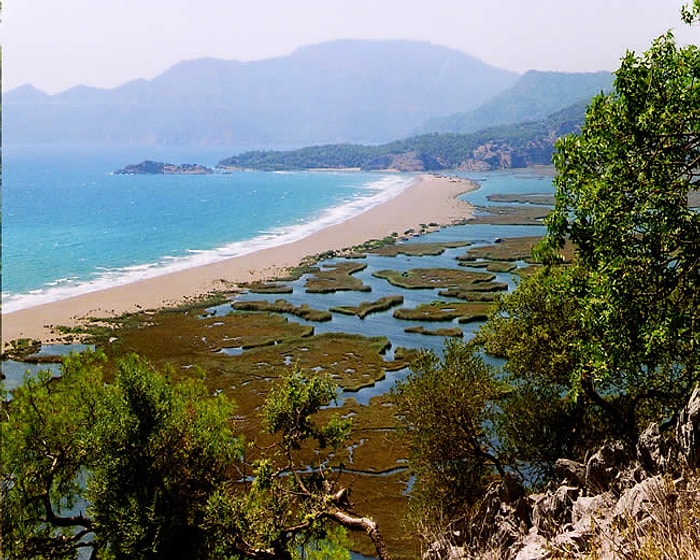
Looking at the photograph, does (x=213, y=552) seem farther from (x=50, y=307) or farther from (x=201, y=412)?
(x=50, y=307)

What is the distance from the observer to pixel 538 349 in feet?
88.6

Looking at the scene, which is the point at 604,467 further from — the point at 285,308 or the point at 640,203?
the point at 285,308

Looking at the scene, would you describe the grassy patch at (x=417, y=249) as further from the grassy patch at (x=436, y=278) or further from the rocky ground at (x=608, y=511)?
the rocky ground at (x=608, y=511)

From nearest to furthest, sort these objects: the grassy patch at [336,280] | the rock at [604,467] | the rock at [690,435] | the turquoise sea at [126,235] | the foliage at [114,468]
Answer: the rock at [690,435] < the rock at [604,467] < the foliage at [114,468] < the grassy patch at [336,280] < the turquoise sea at [126,235]

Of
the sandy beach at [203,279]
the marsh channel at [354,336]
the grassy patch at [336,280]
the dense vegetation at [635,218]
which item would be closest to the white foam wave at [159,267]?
the sandy beach at [203,279]

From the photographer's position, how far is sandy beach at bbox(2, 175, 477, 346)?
73.8 m

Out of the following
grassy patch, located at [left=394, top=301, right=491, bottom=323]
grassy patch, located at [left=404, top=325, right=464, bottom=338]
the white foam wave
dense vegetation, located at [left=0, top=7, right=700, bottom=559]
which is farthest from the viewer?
the white foam wave

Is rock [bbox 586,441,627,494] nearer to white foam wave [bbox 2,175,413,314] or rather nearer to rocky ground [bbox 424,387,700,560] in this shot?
rocky ground [bbox 424,387,700,560]

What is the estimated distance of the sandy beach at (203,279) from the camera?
242 feet

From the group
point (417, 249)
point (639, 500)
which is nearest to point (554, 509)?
point (639, 500)

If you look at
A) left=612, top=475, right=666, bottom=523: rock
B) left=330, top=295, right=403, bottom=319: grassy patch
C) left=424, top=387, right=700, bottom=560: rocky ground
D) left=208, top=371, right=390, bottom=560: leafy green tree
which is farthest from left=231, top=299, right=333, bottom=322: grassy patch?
left=612, top=475, right=666, bottom=523: rock

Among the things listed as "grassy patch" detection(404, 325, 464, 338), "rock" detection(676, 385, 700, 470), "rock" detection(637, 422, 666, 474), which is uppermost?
"rock" detection(676, 385, 700, 470)

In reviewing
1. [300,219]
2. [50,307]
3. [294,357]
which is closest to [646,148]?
[294,357]

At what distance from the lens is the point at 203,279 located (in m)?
94.9
